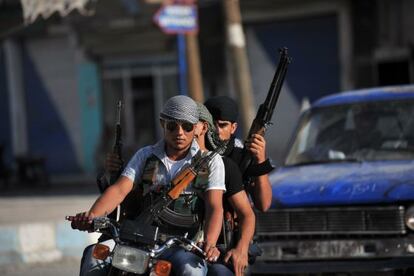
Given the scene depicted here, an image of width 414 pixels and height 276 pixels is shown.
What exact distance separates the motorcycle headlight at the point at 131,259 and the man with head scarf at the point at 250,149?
1.07 m

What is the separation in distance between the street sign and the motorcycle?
8.83 metres

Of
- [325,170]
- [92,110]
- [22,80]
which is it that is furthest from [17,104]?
[325,170]

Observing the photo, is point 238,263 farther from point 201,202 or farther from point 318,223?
→ point 318,223

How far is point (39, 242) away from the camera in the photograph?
10336 mm

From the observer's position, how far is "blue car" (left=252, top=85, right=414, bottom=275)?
645cm

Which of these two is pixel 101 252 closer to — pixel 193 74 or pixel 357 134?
pixel 357 134

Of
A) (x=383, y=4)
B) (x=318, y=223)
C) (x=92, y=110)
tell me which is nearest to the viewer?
(x=318, y=223)

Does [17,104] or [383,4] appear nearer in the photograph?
[383,4]

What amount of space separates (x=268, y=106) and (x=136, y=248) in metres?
1.28

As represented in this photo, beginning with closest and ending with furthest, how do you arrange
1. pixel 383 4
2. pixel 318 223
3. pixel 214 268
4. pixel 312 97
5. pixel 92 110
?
pixel 214 268 → pixel 318 223 → pixel 383 4 → pixel 312 97 → pixel 92 110

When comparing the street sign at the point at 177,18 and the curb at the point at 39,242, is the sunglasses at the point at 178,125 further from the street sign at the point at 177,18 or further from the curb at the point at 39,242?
the street sign at the point at 177,18

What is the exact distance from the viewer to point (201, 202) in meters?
4.87

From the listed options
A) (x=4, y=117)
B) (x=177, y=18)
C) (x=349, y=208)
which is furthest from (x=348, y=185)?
(x=4, y=117)

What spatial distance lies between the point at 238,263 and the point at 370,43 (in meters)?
17.6
